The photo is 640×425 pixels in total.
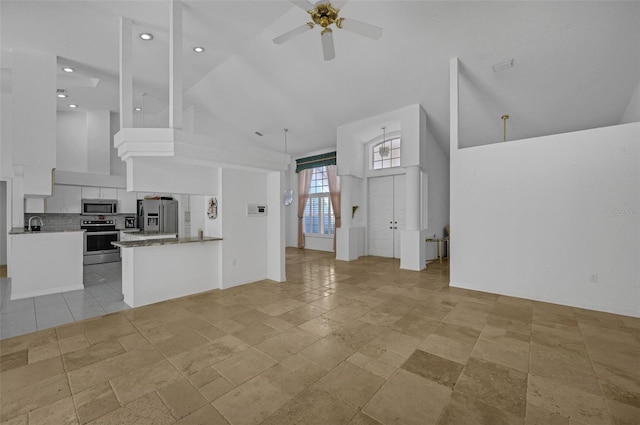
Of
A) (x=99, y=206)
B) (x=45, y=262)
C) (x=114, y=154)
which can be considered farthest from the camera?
(x=114, y=154)

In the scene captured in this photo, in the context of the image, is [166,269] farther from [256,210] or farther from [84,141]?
[84,141]

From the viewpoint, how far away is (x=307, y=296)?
4.36 m

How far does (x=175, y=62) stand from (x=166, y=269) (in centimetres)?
300

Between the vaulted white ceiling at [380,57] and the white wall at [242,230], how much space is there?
2414mm

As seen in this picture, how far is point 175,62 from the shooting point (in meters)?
3.83

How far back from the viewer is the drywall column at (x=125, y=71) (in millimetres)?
3982

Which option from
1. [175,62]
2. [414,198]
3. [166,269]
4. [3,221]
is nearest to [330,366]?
[166,269]

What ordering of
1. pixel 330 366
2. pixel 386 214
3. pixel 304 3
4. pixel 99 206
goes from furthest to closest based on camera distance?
pixel 386 214 → pixel 99 206 → pixel 304 3 → pixel 330 366

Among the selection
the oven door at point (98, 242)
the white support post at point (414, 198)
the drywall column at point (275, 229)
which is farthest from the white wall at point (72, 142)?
the white support post at point (414, 198)

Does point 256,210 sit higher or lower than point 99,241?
higher

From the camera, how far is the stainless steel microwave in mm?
6920

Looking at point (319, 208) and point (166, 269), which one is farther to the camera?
point (319, 208)

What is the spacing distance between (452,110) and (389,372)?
4415 millimetres

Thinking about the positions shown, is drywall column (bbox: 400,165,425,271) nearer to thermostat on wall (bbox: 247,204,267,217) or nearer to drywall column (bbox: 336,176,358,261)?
drywall column (bbox: 336,176,358,261)
